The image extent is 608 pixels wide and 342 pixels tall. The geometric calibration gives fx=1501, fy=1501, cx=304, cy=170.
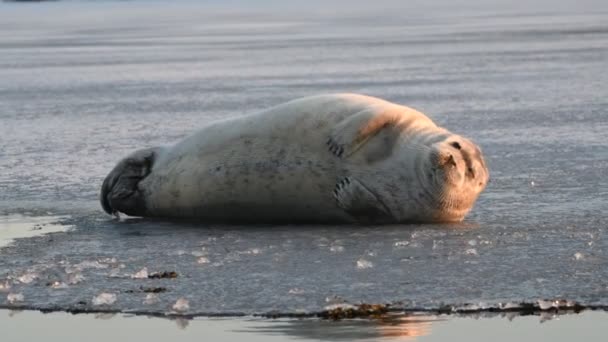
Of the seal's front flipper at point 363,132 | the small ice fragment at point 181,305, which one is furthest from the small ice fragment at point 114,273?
the seal's front flipper at point 363,132

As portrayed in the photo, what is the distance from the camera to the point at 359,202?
23.0 feet

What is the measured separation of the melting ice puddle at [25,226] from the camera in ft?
23.4

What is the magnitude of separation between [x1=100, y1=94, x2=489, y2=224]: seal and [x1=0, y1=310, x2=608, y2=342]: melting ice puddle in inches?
78.7

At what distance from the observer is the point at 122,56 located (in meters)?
24.2

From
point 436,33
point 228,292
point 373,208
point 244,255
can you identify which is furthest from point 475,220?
point 436,33

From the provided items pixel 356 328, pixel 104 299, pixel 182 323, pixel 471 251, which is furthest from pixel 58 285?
pixel 471 251

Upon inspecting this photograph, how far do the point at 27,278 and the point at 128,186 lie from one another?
1.94m

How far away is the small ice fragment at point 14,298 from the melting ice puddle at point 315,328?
0.89 ft

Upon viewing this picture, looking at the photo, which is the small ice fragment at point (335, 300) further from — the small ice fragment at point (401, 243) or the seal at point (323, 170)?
the seal at point (323, 170)

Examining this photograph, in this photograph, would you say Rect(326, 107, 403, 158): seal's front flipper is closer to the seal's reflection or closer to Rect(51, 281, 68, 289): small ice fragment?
Rect(51, 281, 68, 289): small ice fragment

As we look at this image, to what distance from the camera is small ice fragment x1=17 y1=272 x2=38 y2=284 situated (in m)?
5.81

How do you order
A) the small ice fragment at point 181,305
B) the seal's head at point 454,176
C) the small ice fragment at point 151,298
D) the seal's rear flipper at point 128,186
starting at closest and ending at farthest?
1. the small ice fragment at point 181,305
2. the small ice fragment at point 151,298
3. the seal's head at point 454,176
4. the seal's rear flipper at point 128,186

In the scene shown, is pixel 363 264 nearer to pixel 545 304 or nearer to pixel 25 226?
pixel 545 304

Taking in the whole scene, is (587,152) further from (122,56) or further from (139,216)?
(122,56)
